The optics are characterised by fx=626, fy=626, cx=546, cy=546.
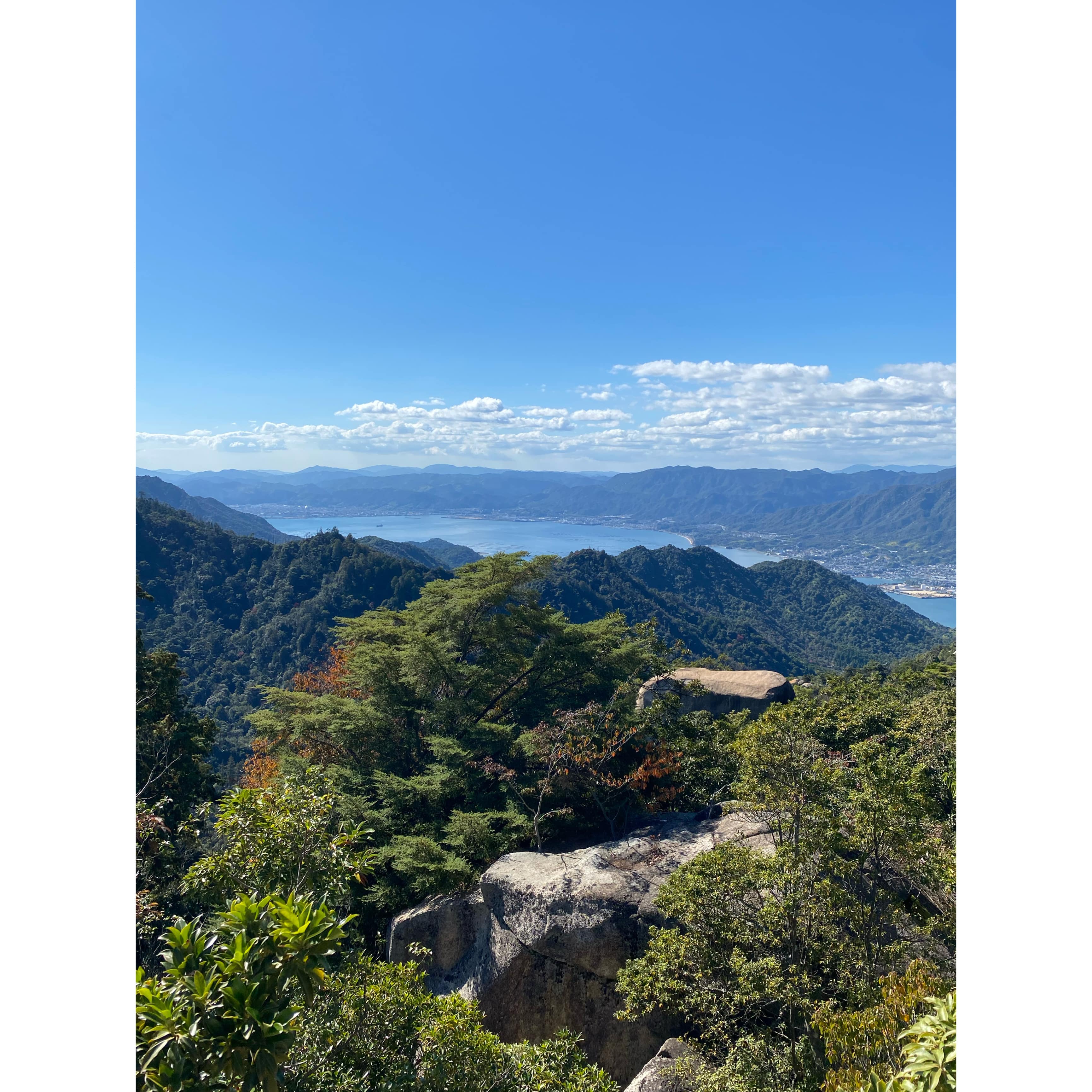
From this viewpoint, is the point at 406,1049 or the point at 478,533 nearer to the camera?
the point at 406,1049

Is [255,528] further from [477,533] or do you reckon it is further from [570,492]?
[570,492]

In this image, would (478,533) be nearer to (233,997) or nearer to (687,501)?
(233,997)

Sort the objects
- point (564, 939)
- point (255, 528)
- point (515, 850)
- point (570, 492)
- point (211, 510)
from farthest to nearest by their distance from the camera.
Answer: point (570, 492), point (211, 510), point (255, 528), point (515, 850), point (564, 939)

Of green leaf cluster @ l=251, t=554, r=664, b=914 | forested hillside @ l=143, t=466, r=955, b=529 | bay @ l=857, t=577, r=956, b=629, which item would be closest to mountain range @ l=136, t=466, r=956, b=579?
forested hillside @ l=143, t=466, r=955, b=529

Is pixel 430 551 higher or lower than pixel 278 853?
lower

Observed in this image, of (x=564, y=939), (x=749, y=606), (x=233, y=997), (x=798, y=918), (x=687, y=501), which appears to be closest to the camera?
(x=233, y=997)

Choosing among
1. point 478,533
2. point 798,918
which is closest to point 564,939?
point 798,918

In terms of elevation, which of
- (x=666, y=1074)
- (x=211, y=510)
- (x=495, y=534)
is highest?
(x=211, y=510)
